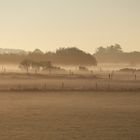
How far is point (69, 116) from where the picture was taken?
25422 mm

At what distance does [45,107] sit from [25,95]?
796cm

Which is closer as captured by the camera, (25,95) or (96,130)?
(96,130)

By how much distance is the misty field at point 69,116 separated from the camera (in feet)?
64.6

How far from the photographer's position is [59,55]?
18275 cm

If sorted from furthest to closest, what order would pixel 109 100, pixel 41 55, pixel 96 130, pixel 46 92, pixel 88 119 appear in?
pixel 41 55
pixel 46 92
pixel 109 100
pixel 88 119
pixel 96 130

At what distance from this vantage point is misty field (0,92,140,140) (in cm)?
1970

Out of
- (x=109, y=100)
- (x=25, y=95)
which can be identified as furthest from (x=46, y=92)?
(x=109, y=100)

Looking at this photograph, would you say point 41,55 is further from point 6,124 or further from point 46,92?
point 6,124

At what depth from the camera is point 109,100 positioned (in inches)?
1372

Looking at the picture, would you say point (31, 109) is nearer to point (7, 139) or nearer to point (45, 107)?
point (45, 107)

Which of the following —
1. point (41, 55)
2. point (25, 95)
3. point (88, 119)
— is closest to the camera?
point (88, 119)

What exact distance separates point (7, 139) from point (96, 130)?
4342 millimetres

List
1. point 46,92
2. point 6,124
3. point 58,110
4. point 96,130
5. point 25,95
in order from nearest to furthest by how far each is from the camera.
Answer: point 96,130 → point 6,124 → point 58,110 → point 25,95 → point 46,92

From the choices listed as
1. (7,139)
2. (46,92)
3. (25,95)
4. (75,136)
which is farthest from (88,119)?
(46,92)
